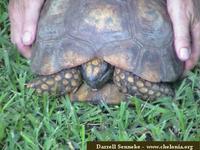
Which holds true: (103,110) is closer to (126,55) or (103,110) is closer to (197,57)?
(126,55)

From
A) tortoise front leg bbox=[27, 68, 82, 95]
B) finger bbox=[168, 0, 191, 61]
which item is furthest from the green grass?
finger bbox=[168, 0, 191, 61]

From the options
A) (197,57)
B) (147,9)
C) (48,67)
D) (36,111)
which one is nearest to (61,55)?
(48,67)

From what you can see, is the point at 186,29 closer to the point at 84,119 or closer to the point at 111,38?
the point at 111,38

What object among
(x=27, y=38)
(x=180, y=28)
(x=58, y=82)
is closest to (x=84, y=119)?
(x=58, y=82)

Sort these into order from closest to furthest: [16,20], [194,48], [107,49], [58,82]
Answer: [107,49], [58,82], [194,48], [16,20]

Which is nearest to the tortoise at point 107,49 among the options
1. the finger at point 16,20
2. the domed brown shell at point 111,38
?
the domed brown shell at point 111,38

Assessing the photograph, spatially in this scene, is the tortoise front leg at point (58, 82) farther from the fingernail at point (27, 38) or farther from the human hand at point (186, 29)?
the human hand at point (186, 29)
